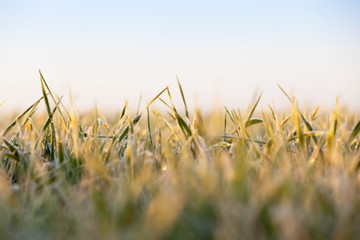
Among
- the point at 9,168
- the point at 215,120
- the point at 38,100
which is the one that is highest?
the point at 38,100

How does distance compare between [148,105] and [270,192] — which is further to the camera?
[148,105]

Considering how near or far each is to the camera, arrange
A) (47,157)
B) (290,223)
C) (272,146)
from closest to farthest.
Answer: (290,223) → (272,146) → (47,157)

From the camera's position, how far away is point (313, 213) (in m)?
0.82

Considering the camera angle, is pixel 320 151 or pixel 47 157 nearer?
pixel 320 151

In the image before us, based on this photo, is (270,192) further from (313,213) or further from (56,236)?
(56,236)

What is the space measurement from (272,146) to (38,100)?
98 centimetres

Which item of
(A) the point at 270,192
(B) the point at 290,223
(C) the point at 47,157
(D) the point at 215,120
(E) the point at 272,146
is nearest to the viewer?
(B) the point at 290,223

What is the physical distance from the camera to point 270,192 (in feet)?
2.69

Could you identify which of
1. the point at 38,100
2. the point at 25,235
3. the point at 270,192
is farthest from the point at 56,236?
the point at 38,100

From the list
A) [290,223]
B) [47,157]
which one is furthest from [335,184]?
[47,157]

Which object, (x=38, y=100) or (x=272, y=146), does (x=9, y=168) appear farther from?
(x=272, y=146)

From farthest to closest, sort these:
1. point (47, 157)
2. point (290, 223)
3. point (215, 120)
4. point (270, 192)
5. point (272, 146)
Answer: point (47, 157) < point (215, 120) < point (272, 146) < point (270, 192) < point (290, 223)

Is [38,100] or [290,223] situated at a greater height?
[38,100]

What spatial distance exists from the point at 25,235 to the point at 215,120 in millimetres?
812
